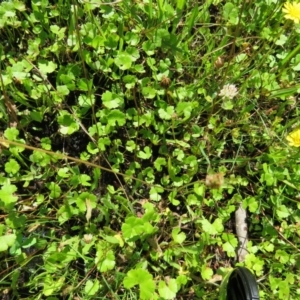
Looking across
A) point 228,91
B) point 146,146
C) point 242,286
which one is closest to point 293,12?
point 228,91

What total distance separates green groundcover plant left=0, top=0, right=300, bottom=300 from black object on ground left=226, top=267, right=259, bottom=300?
0.12 m

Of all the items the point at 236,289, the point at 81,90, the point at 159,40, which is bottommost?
the point at 236,289

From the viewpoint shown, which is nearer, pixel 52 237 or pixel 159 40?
pixel 52 237

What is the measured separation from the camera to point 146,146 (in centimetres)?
173

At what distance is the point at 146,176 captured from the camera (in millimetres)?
1703

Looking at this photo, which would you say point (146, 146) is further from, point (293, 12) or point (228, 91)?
point (293, 12)

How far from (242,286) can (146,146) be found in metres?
0.61

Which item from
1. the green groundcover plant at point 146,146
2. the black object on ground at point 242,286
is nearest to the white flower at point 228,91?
the green groundcover plant at point 146,146

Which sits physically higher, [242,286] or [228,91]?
[228,91]

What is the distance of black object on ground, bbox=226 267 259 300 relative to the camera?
4.40ft

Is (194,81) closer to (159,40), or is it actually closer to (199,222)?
(159,40)

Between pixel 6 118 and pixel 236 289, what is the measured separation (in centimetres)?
100

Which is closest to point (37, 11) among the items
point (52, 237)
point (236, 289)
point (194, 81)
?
point (194, 81)

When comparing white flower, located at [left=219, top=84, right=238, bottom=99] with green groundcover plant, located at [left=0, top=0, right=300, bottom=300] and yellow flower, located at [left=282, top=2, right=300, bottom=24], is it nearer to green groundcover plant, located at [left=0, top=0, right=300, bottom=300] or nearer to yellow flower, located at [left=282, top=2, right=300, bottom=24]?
green groundcover plant, located at [left=0, top=0, right=300, bottom=300]
